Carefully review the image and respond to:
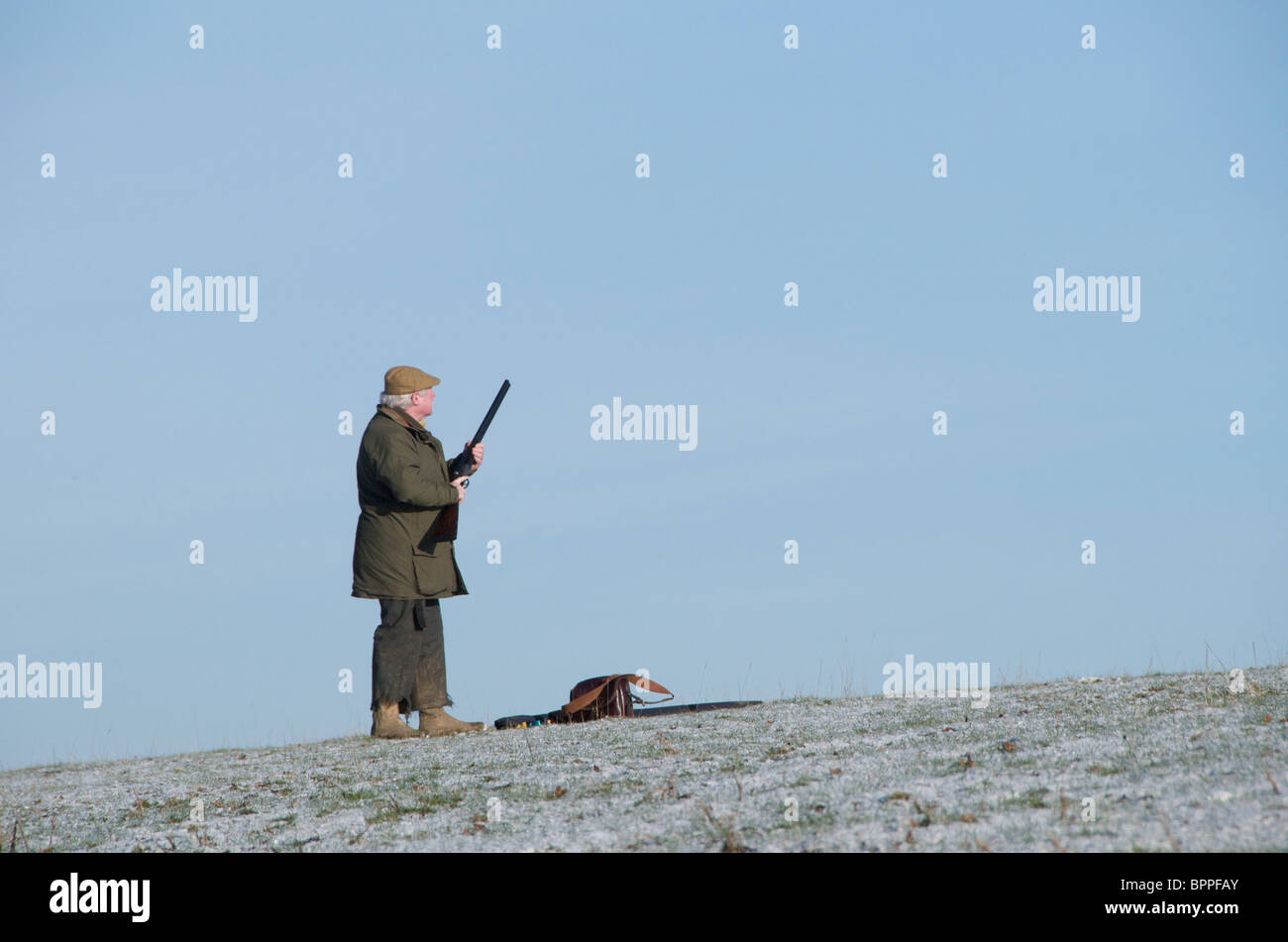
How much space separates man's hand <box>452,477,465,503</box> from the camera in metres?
10.4

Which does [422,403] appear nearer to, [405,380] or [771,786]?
[405,380]

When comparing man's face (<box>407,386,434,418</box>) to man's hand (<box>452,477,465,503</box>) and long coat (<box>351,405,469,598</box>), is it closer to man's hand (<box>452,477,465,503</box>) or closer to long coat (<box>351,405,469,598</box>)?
long coat (<box>351,405,469,598</box>)

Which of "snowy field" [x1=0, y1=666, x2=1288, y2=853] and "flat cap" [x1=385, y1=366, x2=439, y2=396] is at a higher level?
"flat cap" [x1=385, y1=366, x2=439, y2=396]

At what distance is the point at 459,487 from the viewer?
34.4 feet

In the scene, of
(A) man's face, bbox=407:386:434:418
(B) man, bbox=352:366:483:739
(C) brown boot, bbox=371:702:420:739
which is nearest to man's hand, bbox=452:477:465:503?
(B) man, bbox=352:366:483:739

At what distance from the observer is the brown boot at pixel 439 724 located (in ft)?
34.2

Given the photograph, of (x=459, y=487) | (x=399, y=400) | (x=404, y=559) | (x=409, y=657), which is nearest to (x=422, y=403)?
(x=399, y=400)

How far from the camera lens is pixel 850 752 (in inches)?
275

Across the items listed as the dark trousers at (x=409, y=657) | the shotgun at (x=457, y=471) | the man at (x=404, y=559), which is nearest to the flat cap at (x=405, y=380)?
the man at (x=404, y=559)

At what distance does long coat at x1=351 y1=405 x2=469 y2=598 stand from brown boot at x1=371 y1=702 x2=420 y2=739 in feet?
3.28

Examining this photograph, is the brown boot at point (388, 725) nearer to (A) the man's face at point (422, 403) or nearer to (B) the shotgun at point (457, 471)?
(B) the shotgun at point (457, 471)

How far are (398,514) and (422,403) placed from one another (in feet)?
3.52
